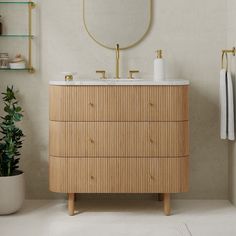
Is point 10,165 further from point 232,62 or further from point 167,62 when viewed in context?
point 232,62

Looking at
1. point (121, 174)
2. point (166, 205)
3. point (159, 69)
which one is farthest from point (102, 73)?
point (166, 205)

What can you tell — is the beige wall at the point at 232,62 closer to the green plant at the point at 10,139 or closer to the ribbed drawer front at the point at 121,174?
the ribbed drawer front at the point at 121,174

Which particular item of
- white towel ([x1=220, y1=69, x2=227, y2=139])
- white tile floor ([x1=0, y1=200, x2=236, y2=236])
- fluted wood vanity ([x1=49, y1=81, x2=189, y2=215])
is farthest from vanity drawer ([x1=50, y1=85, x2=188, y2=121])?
white tile floor ([x1=0, y1=200, x2=236, y2=236])

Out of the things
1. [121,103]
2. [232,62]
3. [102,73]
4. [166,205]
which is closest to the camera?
[121,103]

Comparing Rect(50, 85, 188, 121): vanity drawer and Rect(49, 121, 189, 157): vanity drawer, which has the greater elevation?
Rect(50, 85, 188, 121): vanity drawer

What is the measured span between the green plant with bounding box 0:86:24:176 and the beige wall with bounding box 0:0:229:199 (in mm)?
272

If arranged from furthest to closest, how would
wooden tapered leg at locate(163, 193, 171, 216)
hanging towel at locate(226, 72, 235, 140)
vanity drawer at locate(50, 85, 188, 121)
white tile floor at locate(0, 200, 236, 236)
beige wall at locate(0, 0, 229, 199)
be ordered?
1. beige wall at locate(0, 0, 229, 199)
2. hanging towel at locate(226, 72, 235, 140)
3. wooden tapered leg at locate(163, 193, 171, 216)
4. vanity drawer at locate(50, 85, 188, 121)
5. white tile floor at locate(0, 200, 236, 236)

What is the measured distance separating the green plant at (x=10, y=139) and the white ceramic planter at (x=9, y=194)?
0.10 m

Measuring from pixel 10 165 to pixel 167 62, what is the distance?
1.44 m

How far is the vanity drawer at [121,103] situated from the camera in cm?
359

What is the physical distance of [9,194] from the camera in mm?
3682

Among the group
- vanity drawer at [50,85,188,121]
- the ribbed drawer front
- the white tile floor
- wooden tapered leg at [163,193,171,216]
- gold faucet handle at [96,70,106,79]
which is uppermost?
gold faucet handle at [96,70,106,79]

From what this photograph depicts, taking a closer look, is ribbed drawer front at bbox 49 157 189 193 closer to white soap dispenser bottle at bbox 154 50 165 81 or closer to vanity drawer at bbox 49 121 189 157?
vanity drawer at bbox 49 121 189 157

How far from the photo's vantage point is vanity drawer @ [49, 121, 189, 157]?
11.9 feet
